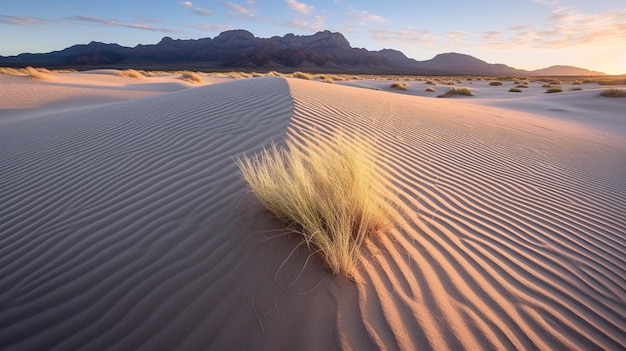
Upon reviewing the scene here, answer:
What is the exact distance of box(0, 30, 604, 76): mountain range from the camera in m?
98.9

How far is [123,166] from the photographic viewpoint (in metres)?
3.96

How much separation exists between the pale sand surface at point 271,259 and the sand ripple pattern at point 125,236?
1 cm

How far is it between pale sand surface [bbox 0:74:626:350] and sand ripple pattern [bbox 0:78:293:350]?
0.04ft

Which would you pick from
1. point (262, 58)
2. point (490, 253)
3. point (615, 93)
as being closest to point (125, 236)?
point (490, 253)

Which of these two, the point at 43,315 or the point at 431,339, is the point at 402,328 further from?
the point at 43,315

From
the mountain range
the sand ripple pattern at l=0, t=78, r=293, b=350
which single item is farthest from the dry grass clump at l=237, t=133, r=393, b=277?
the mountain range

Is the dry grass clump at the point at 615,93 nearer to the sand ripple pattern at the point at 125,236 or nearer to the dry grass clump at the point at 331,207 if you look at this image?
the sand ripple pattern at the point at 125,236

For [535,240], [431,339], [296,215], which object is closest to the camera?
[431,339]

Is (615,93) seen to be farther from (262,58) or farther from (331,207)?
(262,58)

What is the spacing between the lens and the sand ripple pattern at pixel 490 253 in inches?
74.3

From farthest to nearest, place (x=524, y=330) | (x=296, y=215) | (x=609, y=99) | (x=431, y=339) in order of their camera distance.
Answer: (x=609, y=99)
(x=296, y=215)
(x=524, y=330)
(x=431, y=339)

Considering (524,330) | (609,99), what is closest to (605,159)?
(524,330)

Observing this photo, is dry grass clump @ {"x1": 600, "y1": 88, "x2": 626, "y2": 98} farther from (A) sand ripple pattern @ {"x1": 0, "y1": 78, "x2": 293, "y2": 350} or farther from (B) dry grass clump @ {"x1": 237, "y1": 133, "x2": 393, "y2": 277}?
(B) dry grass clump @ {"x1": 237, "y1": 133, "x2": 393, "y2": 277}

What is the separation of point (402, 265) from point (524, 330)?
0.75 metres
